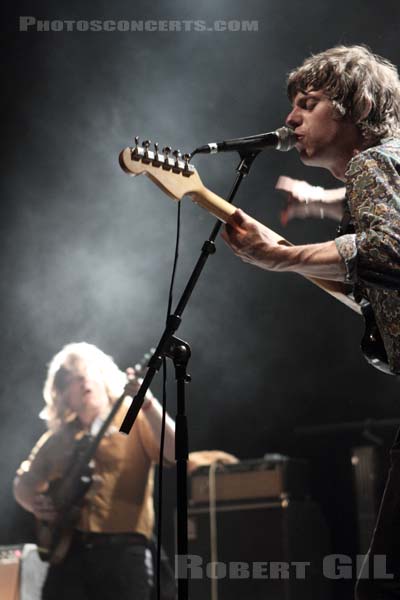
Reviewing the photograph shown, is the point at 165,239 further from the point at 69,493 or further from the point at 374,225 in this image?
the point at 374,225

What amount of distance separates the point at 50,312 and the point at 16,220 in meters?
0.56

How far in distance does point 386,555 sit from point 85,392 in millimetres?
2420

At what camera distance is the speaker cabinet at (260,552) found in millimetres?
3393

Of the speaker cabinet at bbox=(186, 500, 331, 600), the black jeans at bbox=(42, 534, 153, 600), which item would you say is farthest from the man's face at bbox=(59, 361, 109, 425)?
the speaker cabinet at bbox=(186, 500, 331, 600)

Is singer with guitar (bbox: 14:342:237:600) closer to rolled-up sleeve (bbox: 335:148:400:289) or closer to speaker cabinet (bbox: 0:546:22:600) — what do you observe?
speaker cabinet (bbox: 0:546:22:600)

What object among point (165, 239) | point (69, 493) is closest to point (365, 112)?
point (69, 493)

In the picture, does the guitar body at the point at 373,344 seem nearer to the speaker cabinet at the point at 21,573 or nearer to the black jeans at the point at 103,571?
the black jeans at the point at 103,571

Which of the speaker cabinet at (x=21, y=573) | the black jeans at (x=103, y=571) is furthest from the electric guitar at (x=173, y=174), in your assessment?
the speaker cabinet at (x=21, y=573)

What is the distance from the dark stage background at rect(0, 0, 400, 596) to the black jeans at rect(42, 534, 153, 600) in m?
1.09

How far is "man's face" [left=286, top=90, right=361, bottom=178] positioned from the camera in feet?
6.15

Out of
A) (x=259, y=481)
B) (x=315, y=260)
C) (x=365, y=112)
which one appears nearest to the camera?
(x=315, y=260)

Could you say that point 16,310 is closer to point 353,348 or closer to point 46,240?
point 46,240

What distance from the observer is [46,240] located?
4492 mm

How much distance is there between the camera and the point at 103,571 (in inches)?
125
